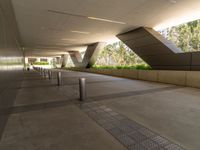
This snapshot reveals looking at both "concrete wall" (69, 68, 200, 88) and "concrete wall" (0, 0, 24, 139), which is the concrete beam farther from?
"concrete wall" (0, 0, 24, 139)

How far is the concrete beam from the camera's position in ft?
25.7

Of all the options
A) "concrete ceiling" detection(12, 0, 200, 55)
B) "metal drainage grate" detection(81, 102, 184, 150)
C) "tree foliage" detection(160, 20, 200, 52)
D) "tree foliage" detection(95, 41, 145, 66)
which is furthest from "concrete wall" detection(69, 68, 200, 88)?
"tree foliage" detection(95, 41, 145, 66)

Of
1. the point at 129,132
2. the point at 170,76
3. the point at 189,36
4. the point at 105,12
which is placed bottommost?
the point at 129,132

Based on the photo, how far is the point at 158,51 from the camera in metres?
9.33

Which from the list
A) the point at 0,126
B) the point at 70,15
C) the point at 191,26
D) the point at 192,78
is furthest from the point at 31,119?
the point at 191,26

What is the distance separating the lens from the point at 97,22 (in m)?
8.92

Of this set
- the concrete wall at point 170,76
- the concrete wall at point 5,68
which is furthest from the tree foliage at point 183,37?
the concrete wall at point 5,68

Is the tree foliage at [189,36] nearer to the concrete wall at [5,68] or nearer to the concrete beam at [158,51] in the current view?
the concrete beam at [158,51]

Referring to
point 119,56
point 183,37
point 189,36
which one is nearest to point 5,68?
point 189,36

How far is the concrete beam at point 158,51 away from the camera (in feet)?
25.7

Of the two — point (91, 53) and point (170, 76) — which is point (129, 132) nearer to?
point (170, 76)

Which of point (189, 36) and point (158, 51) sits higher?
point (189, 36)

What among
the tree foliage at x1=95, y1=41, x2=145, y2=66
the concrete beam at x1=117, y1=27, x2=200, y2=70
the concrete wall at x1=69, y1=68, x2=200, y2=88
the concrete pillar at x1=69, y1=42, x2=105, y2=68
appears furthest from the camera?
the tree foliage at x1=95, y1=41, x2=145, y2=66

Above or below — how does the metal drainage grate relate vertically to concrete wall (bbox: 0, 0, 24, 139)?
below
